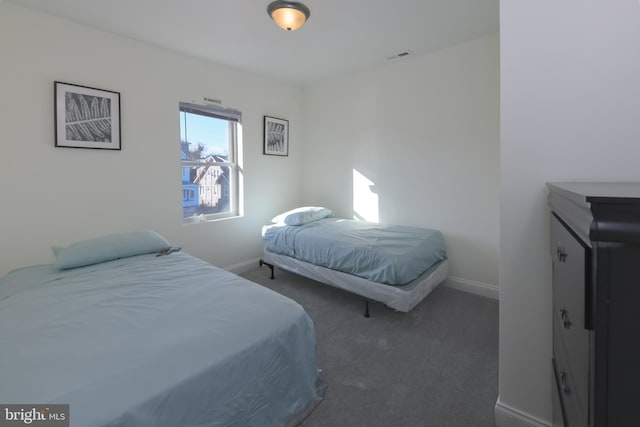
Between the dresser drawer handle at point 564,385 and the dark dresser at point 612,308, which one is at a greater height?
the dark dresser at point 612,308

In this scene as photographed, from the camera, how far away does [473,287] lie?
3.21m

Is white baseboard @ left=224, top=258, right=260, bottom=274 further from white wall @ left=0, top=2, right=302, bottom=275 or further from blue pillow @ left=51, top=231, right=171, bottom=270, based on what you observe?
blue pillow @ left=51, top=231, right=171, bottom=270

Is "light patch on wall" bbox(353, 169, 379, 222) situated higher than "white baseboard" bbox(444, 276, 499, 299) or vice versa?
"light patch on wall" bbox(353, 169, 379, 222)

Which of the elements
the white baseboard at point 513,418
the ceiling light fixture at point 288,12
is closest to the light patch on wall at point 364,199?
the ceiling light fixture at point 288,12

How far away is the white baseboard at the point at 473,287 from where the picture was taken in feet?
10.2

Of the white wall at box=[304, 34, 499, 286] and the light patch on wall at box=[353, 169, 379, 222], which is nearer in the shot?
the white wall at box=[304, 34, 499, 286]

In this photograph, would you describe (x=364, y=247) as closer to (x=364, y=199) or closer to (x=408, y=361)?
(x=408, y=361)

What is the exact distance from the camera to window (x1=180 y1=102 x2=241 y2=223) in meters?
3.42

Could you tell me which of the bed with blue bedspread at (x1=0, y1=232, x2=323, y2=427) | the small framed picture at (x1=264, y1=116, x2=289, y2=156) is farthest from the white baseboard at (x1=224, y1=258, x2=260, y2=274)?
the bed with blue bedspread at (x1=0, y1=232, x2=323, y2=427)

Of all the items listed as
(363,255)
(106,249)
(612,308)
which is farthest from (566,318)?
(106,249)

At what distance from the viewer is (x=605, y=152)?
1.20 metres

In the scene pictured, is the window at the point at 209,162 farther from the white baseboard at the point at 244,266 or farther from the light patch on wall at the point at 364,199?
the light patch on wall at the point at 364,199

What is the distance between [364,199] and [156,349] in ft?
10.6

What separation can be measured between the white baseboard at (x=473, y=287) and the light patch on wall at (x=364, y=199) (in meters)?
1.18
